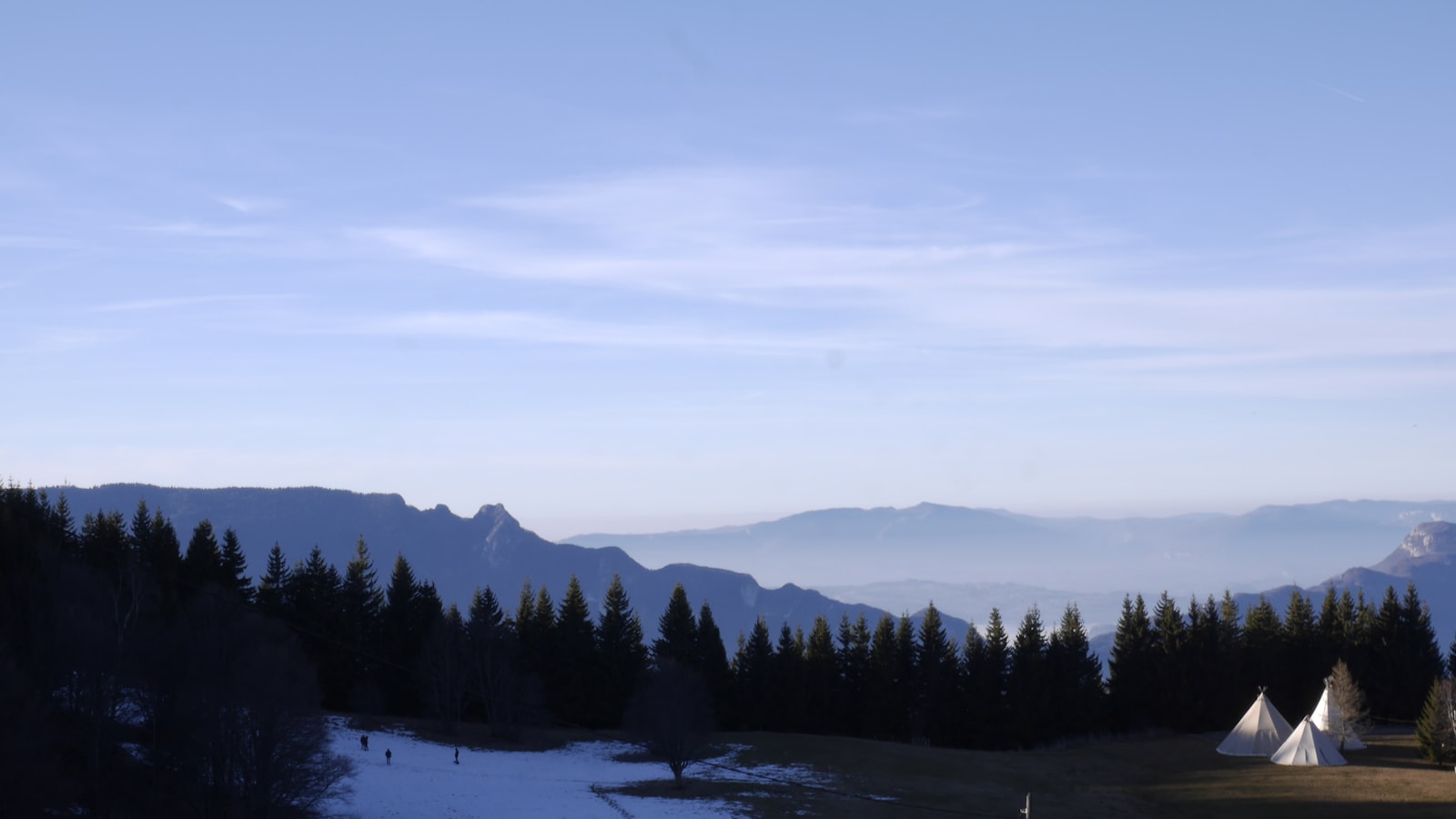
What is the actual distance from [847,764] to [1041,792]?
983 centimetres

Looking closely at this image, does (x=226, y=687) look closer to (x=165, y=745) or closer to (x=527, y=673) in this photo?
(x=165, y=745)

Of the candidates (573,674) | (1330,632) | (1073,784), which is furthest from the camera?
(1330,632)

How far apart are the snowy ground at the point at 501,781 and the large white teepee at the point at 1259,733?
25.2 metres

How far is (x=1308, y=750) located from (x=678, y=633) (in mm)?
37314

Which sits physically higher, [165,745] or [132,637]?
[132,637]

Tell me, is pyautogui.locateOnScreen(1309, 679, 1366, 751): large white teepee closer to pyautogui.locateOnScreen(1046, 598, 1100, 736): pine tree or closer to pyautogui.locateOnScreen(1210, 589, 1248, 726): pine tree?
pyautogui.locateOnScreen(1210, 589, 1248, 726): pine tree

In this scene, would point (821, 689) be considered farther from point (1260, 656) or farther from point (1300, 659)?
point (1300, 659)

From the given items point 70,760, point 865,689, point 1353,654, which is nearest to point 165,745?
point 70,760

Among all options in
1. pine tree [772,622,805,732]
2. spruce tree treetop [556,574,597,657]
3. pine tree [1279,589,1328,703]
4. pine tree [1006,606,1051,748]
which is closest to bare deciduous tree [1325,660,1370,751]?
pine tree [1279,589,1328,703]

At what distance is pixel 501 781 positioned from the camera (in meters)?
48.6

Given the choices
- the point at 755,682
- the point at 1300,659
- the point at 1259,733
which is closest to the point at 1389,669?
the point at 1300,659

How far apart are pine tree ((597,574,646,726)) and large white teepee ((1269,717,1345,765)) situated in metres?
37.1

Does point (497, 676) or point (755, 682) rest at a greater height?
point (497, 676)

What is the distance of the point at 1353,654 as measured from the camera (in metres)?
71.1
